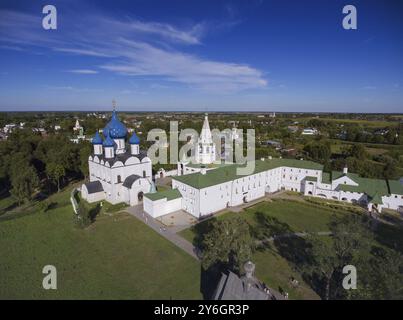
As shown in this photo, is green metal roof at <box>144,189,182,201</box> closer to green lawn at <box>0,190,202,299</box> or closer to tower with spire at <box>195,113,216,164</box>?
green lawn at <box>0,190,202,299</box>

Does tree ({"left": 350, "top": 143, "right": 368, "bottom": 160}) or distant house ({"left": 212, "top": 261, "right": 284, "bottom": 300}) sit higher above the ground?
tree ({"left": 350, "top": 143, "right": 368, "bottom": 160})

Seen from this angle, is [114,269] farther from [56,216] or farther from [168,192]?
[56,216]

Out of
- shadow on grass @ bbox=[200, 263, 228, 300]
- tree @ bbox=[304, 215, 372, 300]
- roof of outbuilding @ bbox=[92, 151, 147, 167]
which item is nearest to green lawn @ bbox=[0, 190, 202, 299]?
shadow on grass @ bbox=[200, 263, 228, 300]

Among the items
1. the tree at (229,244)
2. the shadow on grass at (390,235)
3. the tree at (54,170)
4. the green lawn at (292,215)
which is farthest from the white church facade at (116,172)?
the shadow on grass at (390,235)

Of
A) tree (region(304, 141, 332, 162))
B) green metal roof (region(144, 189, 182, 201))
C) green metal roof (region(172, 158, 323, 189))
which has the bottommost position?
green metal roof (region(144, 189, 182, 201))

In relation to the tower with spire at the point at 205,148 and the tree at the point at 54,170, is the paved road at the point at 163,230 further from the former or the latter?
the tree at the point at 54,170

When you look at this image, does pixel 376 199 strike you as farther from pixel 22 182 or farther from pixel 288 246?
pixel 22 182
